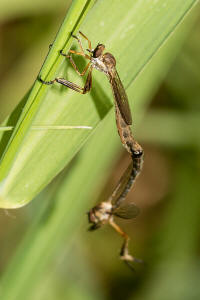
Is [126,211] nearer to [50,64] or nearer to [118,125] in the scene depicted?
[118,125]

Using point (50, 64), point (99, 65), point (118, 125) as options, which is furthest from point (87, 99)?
point (118, 125)

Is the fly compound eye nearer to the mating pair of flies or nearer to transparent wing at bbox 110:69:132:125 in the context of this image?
the mating pair of flies

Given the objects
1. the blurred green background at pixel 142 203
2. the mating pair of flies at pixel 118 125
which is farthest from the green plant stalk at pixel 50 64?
the blurred green background at pixel 142 203

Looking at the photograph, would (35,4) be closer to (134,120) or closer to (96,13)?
(134,120)

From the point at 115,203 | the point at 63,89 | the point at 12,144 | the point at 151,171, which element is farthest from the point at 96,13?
the point at 151,171

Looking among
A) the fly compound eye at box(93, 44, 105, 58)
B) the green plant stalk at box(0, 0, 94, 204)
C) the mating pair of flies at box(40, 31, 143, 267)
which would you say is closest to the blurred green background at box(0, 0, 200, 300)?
the mating pair of flies at box(40, 31, 143, 267)

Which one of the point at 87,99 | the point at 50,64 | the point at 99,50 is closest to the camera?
the point at 50,64

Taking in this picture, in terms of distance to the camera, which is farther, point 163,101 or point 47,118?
point 163,101
